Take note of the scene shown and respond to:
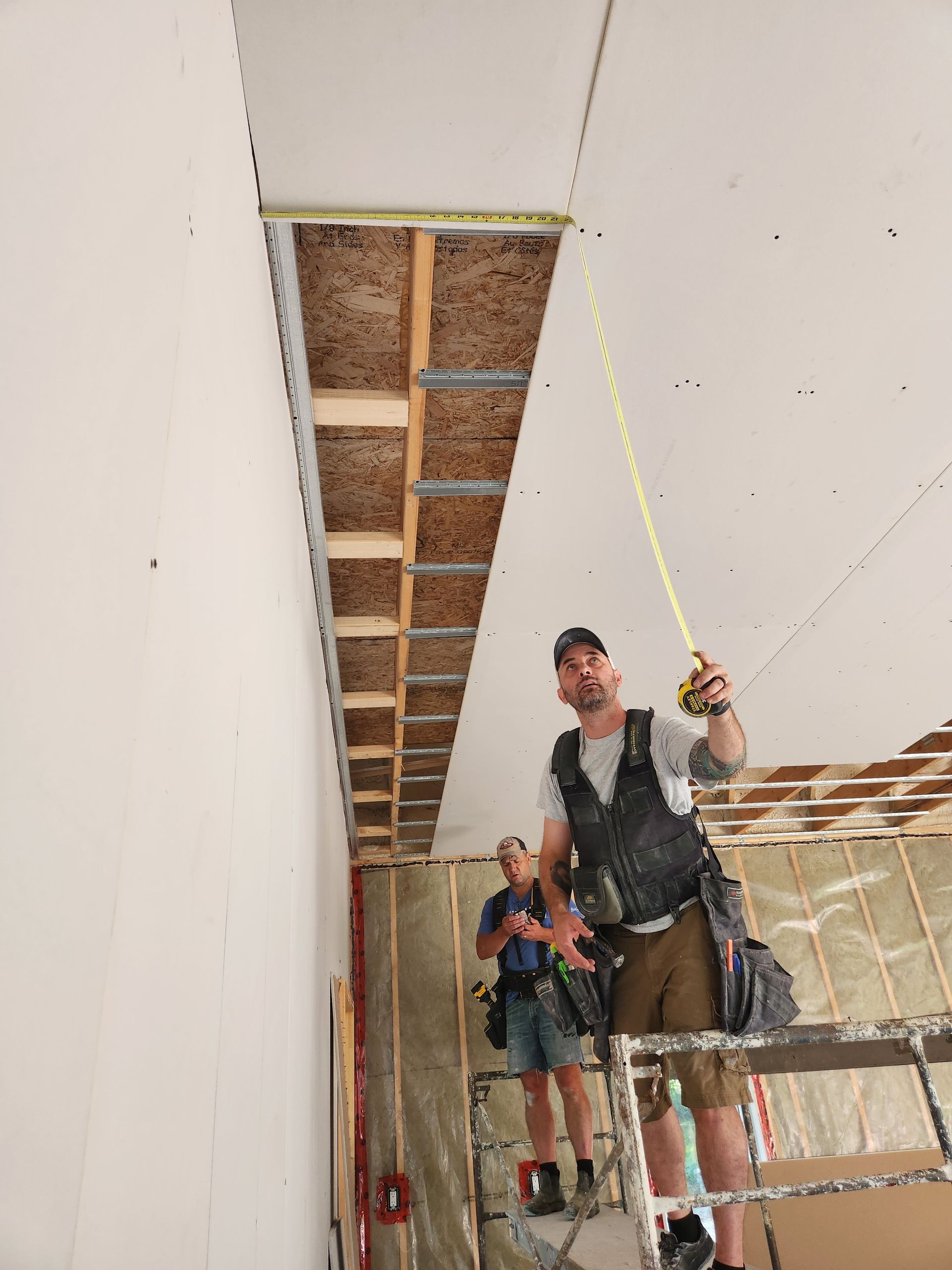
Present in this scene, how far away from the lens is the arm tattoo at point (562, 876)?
2.25m

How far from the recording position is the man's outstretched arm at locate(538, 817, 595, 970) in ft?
6.88

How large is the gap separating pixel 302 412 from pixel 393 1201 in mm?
5923

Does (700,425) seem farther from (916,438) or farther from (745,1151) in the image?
(745,1151)

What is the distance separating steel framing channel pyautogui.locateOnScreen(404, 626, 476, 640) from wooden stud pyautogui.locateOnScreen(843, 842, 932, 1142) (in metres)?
5.64

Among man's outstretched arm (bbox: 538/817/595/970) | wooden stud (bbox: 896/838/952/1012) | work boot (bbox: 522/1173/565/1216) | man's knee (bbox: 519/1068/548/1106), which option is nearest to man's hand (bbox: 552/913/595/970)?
man's outstretched arm (bbox: 538/817/595/970)

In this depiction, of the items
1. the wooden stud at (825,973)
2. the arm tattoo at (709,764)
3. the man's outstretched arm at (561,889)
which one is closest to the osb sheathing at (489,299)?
the arm tattoo at (709,764)

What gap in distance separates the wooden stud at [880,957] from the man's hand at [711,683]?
6.55 metres

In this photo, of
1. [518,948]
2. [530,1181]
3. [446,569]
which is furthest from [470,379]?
[530,1181]

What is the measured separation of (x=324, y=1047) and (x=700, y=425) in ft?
9.07

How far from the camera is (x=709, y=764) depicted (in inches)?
72.9

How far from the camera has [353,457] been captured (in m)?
2.66

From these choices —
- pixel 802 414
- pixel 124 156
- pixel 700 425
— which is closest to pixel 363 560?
pixel 700 425

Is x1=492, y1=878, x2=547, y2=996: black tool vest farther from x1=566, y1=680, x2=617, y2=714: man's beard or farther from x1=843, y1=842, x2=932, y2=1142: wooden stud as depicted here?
x1=843, y1=842, x2=932, y2=1142: wooden stud

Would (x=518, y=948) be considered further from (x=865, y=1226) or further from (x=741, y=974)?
(x=741, y=974)
